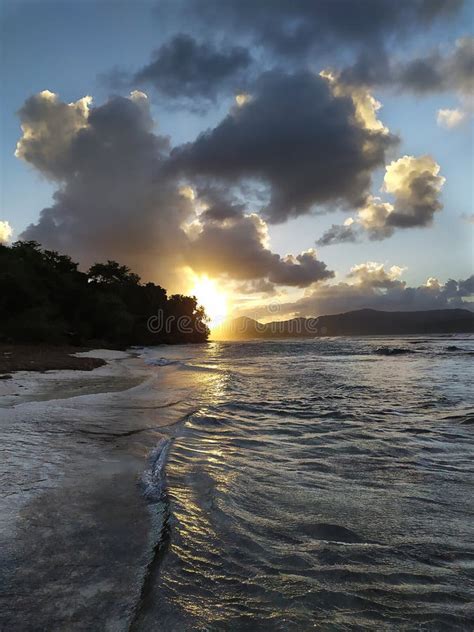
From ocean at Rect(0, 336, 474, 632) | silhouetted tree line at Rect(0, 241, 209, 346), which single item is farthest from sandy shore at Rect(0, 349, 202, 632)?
silhouetted tree line at Rect(0, 241, 209, 346)

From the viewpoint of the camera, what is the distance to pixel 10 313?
126ft

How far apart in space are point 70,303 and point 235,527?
181ft

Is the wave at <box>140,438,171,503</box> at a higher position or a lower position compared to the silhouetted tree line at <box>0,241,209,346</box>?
lower

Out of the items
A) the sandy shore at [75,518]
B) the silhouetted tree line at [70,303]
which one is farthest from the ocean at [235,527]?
the silhouetted tree line at [70,303]

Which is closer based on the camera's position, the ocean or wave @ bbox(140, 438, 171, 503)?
the ocean

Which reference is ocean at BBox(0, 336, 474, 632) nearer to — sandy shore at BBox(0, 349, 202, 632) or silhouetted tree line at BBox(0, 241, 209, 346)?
sandy shore at BBox(0, 349, 202, 632)

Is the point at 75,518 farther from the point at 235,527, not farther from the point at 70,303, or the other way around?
the point at 70,303

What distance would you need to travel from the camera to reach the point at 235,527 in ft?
12.2

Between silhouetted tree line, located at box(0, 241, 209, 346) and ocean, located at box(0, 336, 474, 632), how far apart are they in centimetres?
3244

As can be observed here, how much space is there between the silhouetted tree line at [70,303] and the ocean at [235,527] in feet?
106

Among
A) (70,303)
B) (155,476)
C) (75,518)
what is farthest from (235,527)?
(70,303)

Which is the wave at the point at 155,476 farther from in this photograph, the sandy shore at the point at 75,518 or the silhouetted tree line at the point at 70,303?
→ the silhouetted tree line at the point at 70,303

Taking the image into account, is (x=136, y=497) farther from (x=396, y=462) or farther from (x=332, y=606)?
(x=396, y=462)

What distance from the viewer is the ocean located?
2521 millimetres
